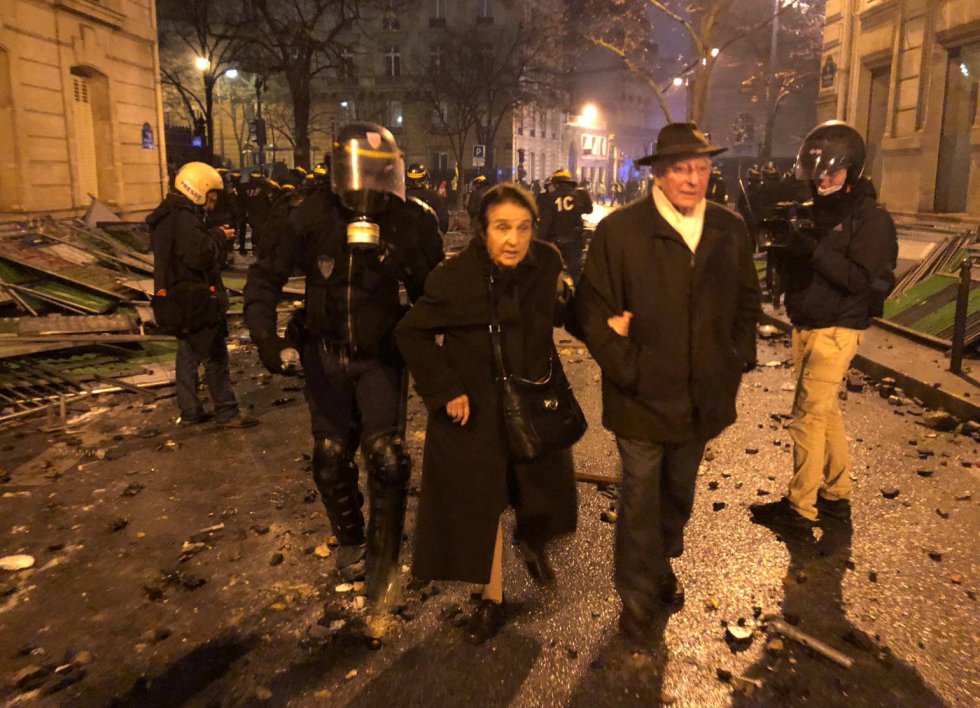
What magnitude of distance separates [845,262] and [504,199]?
197cm

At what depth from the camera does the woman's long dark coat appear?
309 cm

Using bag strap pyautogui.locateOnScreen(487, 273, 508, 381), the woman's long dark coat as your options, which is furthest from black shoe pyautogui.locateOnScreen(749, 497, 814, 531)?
bag strap pyautogui.locateOnScreen(487, 273, 508, 381)

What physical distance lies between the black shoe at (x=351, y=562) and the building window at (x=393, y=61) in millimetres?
58848

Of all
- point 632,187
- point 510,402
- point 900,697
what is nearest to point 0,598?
point 510,402

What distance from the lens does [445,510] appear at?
3273 mm

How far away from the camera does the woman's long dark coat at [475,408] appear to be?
309cm

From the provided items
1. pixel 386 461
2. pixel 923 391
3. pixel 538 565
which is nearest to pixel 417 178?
pixel 923 391

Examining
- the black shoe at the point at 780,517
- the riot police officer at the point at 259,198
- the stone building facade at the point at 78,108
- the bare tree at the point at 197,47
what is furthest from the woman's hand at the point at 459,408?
the bare tree at the point at 197,47

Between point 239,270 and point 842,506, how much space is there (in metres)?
15.3

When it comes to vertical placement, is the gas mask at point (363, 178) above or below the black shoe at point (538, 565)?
above

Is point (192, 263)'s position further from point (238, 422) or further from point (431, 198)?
point (431, 198)

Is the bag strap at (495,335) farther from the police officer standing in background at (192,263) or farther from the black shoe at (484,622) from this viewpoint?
the police officer standing in background at (192,263)

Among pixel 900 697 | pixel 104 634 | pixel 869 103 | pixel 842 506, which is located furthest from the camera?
pixel 869 103

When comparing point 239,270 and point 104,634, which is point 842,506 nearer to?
point 104,634
